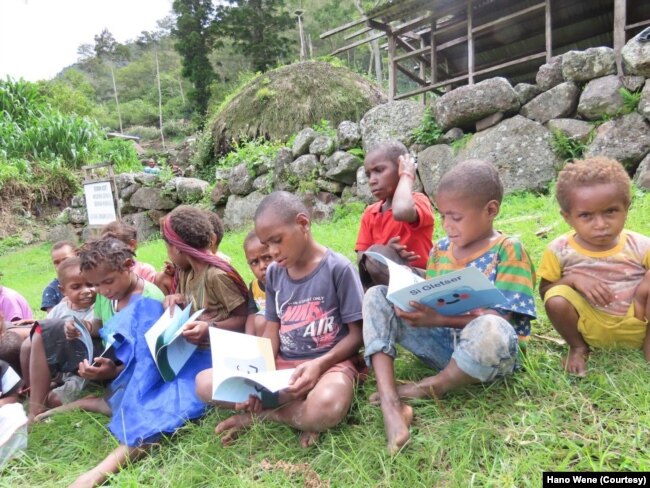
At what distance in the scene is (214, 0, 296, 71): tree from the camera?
760 inches

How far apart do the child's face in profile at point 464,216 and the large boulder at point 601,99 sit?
3421mm

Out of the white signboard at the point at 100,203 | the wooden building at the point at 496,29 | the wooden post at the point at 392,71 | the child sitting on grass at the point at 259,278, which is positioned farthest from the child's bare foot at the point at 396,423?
the wooden post at the point at 392,71

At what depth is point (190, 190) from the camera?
314 inches

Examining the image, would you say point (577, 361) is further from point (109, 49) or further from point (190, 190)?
point (109, 49)

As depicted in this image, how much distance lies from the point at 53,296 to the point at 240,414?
1969 millimetres

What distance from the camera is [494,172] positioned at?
5.64 ft

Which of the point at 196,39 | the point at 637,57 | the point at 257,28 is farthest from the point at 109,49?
the point at 637,57

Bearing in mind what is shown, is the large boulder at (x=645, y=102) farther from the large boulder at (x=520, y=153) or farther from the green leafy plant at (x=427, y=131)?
the green leafy plant at (x=427, y=131)

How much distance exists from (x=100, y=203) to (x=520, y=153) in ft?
16.4

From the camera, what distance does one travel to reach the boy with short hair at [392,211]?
218 cm

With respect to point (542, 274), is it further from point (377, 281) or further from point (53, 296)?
point (53, 296)

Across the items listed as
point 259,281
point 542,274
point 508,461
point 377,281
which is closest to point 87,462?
point 259,281

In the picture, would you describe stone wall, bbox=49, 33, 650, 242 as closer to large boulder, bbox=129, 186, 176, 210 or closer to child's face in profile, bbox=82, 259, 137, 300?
large boulder, bbox=129, 186, 176, 210

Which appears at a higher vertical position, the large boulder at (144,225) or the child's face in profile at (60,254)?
the child's face in profile at (60,254)
